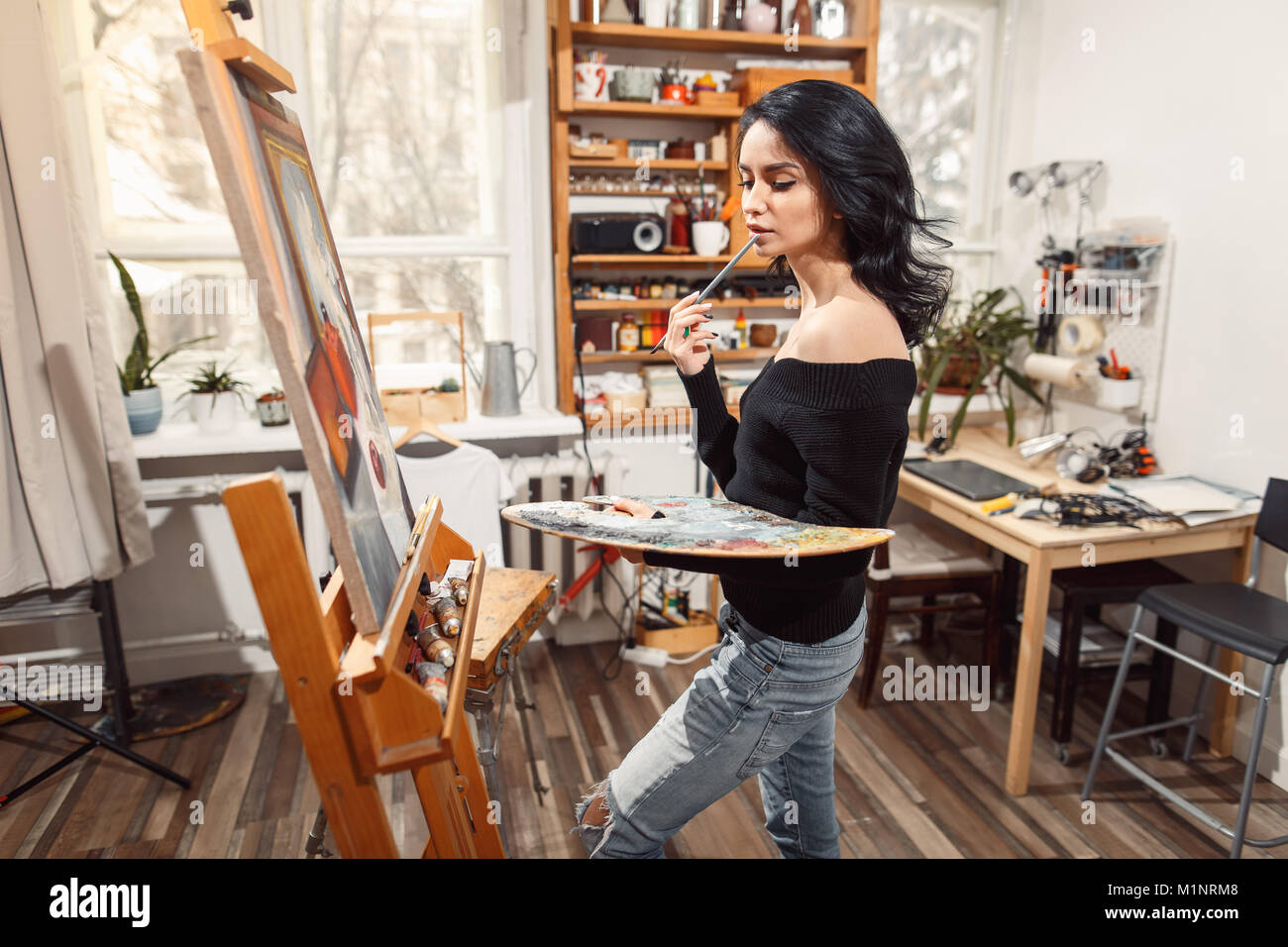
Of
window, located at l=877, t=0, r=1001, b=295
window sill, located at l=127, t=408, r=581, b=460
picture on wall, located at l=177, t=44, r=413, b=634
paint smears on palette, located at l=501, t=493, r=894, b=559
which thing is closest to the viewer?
picture on wall, located at l=177, t=44, r=413, b=634

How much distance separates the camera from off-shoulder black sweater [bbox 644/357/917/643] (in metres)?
1.08

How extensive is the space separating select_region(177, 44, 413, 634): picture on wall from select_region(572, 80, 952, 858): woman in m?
0.36

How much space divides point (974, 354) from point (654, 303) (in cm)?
111

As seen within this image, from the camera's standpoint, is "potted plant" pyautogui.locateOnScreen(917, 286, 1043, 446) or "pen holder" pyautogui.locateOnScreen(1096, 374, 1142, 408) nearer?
"pen holder" pyautogui.locateOnScreen(1096, 374, 1142, 408)

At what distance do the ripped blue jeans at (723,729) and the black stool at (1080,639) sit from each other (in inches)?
51.6

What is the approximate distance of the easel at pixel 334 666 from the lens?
2.82 feet

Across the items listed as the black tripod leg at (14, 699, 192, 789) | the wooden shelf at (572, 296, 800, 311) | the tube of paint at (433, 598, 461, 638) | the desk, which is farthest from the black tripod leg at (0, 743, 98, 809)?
the desk

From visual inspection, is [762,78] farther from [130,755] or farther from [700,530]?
[130,755]

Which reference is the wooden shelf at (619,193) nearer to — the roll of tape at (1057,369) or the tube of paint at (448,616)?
the roll of tape at (1057,369)

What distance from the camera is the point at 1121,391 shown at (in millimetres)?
2594

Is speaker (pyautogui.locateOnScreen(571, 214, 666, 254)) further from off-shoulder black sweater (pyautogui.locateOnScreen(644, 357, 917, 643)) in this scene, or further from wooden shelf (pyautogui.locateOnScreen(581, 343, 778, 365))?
off-shoulder black sweater (pyautogui.locateOnScreen(644, 357, 917, 643))

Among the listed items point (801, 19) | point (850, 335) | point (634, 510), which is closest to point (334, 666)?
point (634, 510)
